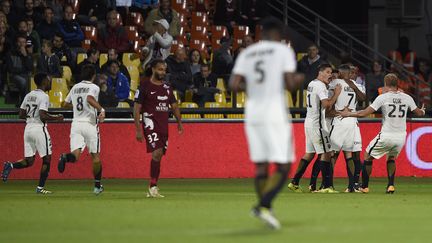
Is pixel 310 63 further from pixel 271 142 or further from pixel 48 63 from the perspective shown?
pixel 271 142

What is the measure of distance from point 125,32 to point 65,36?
1.41 m

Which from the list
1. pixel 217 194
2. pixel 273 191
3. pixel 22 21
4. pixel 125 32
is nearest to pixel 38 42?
pixel 22 21

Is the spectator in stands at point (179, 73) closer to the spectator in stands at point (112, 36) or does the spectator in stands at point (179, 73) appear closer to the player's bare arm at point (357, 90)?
the spectator in stands at point (112, 36)

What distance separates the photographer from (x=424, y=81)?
27.8m

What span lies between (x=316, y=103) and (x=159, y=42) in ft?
25.3

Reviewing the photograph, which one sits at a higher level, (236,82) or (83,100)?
(236,82)

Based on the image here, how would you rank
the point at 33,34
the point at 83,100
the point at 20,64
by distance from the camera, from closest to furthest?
the point at 83,100, the point at 20,64, the point at 33,34

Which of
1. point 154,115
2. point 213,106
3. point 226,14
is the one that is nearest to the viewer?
point 154,115

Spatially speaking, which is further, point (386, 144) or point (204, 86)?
point (204, 86)

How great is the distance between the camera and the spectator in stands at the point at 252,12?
2938 centimetres

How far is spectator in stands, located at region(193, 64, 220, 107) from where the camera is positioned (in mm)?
24297

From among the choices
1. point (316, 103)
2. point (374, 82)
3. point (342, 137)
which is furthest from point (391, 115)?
point (374, 82)

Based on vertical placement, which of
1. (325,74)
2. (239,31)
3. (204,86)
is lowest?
(204,86)

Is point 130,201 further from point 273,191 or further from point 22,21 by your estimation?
point 22,21
